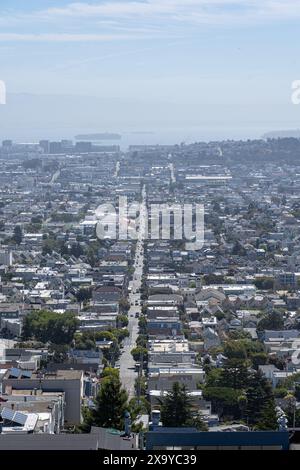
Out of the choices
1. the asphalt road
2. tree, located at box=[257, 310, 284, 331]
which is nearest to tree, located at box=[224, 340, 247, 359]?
the asphalt road

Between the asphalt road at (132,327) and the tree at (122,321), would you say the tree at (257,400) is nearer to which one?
the asphalt road at (132,327)

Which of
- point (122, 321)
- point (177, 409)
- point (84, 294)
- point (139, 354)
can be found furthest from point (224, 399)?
point (84, 294)

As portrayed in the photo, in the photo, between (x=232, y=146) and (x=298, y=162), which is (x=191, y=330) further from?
(x=232, y=146)

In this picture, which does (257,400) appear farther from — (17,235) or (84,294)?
(17,235)

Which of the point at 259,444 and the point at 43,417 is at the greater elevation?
the point at 259,444

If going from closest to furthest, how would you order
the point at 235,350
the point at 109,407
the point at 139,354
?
the point at 109,407, the point at 235,350, the point at 139,354

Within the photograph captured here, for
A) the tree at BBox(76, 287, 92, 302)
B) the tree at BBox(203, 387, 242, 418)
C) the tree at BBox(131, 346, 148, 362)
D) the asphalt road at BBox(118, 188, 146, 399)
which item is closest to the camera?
the tree at BBox(203, 387, 242, 418)

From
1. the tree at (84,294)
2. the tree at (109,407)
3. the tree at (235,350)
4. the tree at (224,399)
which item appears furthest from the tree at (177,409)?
the tree at (84,294)

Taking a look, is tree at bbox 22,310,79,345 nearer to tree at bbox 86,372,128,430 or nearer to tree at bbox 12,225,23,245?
tree at bbox 86,372,128,430

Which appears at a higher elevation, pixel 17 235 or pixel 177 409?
pixel 177 409

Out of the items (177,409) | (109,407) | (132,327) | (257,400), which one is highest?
(109,407)
